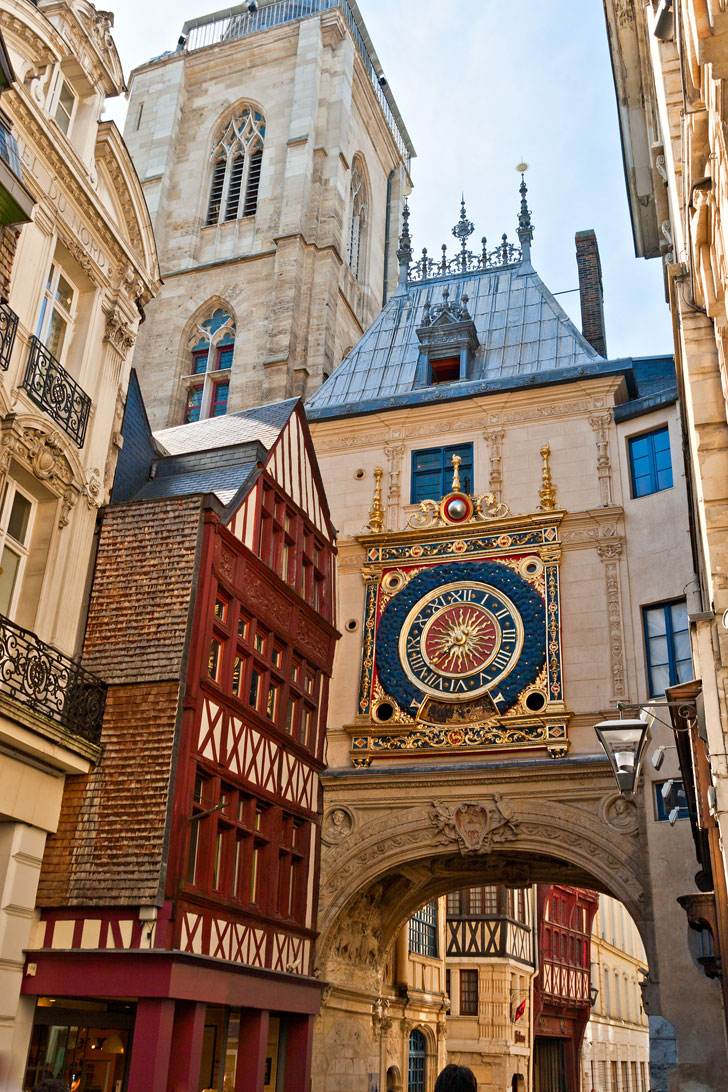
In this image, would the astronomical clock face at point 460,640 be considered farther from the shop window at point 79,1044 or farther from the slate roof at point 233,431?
the shop window at point 79,1044

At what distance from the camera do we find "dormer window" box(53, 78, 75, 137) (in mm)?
12969

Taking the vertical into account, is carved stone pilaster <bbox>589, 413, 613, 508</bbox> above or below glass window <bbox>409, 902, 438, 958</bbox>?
above

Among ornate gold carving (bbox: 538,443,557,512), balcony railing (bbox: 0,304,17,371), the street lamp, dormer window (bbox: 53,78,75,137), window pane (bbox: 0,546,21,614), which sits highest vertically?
dormer window (bbox: 53,78,75,137)

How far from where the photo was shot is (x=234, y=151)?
35.2 m

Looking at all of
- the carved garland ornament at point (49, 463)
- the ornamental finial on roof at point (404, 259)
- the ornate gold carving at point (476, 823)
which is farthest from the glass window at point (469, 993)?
the carved garland ornament at point (49, 463)

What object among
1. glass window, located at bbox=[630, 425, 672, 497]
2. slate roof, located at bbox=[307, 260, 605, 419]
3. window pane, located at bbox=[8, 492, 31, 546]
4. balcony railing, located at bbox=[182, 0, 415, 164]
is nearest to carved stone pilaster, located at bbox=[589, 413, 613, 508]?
glass window, located at bbox=[630, 425, 672, 497]

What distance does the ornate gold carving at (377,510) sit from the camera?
18.0 m

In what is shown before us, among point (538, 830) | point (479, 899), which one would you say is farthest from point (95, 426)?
point (479, 899)

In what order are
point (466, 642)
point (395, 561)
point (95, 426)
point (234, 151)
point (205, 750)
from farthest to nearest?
point (234, 151) < point (395, 561) < point (466, 642) < point (95, 426) < point (205, 750)

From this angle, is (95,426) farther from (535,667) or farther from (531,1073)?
(531,1073)

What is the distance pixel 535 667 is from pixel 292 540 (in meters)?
4.10

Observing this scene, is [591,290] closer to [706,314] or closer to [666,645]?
[666,645]

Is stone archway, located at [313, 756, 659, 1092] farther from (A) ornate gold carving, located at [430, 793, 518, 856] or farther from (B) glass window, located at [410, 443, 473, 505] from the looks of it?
(B) glass window, located at [410, 443, 473, 505]

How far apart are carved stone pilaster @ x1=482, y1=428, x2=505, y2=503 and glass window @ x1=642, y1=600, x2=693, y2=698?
3287 mm
